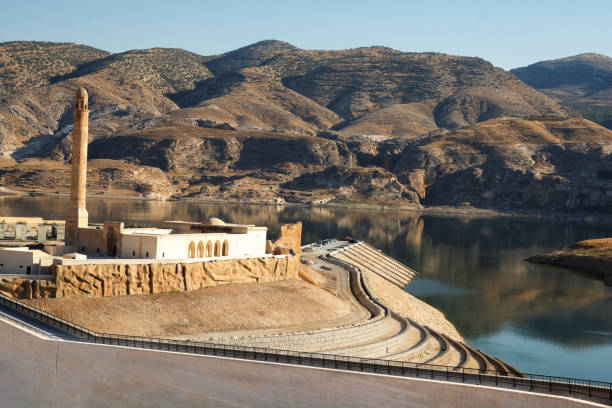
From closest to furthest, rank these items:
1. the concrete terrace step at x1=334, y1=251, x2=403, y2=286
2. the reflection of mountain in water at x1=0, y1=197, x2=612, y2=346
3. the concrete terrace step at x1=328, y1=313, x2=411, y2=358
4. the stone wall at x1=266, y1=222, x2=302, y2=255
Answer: the concrete terrace step at x1=328, y1=313, x2=411, y2=358
the stone wall at x1=266, y1=222, x2=302, y2=255
the reflection of mountain in water at x1=0, y1=197, x2=612, y2=346
the concrete terrace step at x1=334, y1=251, x2=403, y2=286

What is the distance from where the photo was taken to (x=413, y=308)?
6719 cm

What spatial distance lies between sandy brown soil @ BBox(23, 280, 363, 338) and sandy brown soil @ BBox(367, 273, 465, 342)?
33.8 ft

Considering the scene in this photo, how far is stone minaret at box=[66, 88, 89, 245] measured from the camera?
50.0 meters

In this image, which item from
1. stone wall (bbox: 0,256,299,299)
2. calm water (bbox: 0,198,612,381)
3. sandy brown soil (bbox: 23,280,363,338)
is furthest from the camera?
calm water (bbox: 0,198,612,381)

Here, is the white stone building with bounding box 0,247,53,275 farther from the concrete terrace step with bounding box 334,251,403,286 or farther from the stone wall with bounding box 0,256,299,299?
the concrete terrace step with bounding box 334,251,403,286

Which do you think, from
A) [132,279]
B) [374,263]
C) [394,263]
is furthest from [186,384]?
Answer: [394,263]

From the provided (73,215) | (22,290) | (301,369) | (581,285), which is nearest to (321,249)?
(581,285)

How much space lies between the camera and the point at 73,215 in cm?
5003

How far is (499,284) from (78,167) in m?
58.2

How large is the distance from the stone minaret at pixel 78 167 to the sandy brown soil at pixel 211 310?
10203 millimetres

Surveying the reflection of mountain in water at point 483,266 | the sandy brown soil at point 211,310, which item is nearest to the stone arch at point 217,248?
the sandy brown soil at point 211,310

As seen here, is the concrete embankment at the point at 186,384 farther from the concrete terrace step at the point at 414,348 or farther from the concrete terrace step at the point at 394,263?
the concrete terrace step at the point at 394,263

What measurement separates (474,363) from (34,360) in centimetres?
2432

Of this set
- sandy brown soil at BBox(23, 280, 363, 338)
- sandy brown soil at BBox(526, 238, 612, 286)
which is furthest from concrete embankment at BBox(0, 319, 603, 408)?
sandy brown soil at BBox(526, 238, 612, 286)
